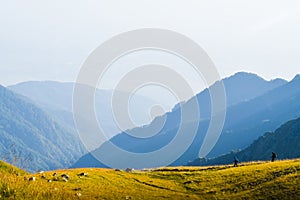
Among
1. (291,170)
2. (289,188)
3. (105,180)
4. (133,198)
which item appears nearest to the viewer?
(133,198)

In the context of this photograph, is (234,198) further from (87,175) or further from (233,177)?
(87,175)

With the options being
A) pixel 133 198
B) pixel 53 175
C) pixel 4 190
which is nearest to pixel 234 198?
pixel 133 198

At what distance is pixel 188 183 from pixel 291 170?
10595 mm

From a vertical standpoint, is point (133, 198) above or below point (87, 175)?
below

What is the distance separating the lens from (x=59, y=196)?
71.9 ft

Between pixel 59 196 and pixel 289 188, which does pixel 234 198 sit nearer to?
pixel 289 188

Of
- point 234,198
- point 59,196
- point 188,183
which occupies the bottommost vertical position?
Result: point 59,196

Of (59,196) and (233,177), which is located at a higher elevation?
(233,177)

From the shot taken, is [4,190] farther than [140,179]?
No

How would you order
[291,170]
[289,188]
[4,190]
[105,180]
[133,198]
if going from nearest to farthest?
1. [4,190]
2. [133,198]
3. [289,188]
4. [105,180]
5. [291,170]

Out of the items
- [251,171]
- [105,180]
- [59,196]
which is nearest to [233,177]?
[251,171]

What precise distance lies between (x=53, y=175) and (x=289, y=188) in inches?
837

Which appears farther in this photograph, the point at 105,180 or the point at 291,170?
the point at 291,170

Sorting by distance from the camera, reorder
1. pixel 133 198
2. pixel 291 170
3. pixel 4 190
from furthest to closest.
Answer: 1. pixel 291 170
2. pixel 133 198
3. pixel 4 190
